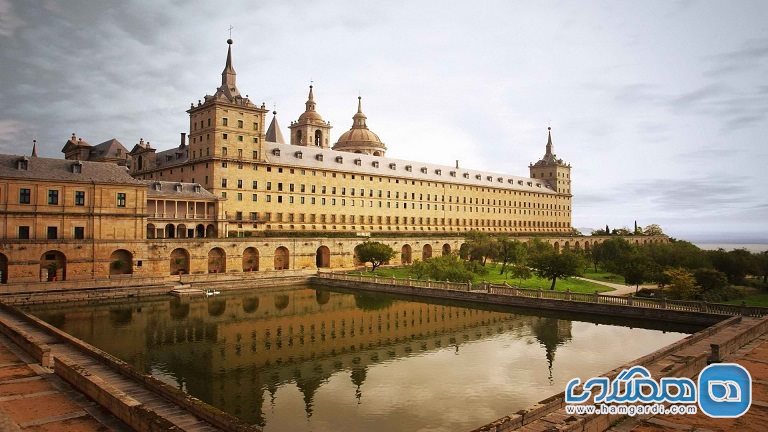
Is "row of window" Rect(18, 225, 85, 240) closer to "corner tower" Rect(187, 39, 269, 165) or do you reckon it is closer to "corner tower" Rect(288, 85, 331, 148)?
"corner tower" Rect(187, 39, 269, 165)

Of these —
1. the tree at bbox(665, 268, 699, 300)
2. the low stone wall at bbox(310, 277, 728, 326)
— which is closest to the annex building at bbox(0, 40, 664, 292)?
the low stone wall at bbox(310, 277, 728, 326)

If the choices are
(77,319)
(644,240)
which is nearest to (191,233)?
(77,319)

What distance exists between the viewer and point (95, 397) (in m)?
14.9

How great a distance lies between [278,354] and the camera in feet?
82.4

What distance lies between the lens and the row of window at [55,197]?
4228 cm

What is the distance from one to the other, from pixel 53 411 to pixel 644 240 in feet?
378

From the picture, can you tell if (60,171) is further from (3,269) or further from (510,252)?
(510,252)

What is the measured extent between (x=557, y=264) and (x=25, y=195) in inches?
1772

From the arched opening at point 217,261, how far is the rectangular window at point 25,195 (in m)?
16.3

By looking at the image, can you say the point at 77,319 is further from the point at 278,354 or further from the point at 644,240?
the point at 644,240

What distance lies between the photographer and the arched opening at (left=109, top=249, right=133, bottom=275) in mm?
46625

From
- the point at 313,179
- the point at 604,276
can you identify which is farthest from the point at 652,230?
the point at 313,179

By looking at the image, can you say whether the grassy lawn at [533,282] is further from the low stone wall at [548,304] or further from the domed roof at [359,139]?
the domed roof at [359,139]

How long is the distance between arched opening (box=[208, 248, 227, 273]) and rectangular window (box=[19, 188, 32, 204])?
16.3 meters
